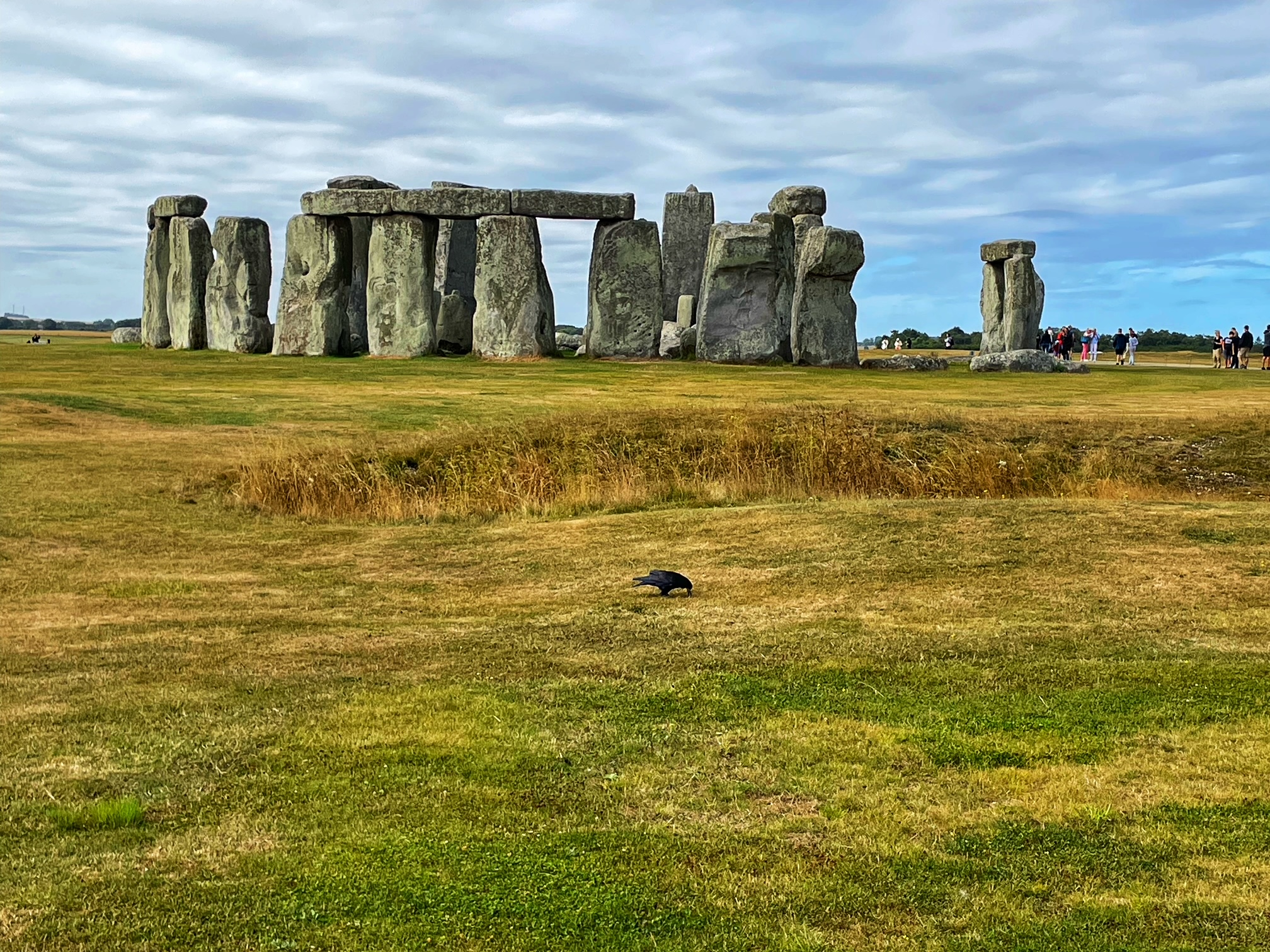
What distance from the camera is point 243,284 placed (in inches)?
1425

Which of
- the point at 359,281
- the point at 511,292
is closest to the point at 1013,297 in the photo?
the point at 511,292

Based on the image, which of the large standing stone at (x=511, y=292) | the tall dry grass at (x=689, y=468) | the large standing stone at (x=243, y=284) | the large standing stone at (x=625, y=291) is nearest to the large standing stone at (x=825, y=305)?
the large standing stone at (x=625, y=291)

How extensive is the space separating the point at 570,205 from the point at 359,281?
27.1 ft

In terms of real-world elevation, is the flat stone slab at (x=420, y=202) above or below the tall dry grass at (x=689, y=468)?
above

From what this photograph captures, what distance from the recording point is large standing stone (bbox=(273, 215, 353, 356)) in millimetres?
33562

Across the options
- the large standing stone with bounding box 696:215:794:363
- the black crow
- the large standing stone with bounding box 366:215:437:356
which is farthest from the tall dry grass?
the large standing stone with bounding box 366:215:437:356

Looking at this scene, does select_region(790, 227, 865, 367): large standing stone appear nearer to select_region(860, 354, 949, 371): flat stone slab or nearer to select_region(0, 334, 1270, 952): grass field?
select_region(860, 354, 949, 371): flat stone slab

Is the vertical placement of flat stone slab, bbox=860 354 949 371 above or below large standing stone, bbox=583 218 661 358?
below

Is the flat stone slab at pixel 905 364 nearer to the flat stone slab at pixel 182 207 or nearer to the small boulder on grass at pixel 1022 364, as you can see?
the small boulder on grass at pixel 1022 364

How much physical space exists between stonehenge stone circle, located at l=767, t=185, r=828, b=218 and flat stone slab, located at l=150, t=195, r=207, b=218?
15018 mm

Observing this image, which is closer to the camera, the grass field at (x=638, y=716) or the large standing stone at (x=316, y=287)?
the grass field at (x=638, y=716)

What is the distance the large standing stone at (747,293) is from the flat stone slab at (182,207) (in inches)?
581

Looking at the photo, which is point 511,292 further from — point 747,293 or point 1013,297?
point 1013,297

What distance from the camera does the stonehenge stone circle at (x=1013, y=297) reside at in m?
39.0
